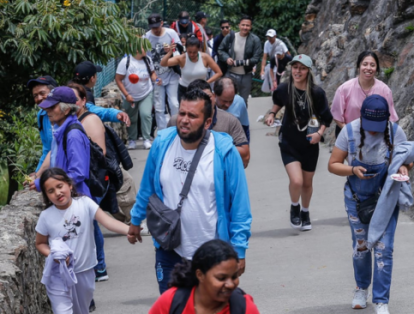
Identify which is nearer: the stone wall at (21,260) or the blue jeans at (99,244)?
the stone wall at (21,260)

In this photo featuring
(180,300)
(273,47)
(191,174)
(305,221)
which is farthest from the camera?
(273,47)

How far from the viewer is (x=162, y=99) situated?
13.4m

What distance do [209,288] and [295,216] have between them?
5.18m

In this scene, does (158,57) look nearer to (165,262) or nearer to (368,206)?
(368,206)

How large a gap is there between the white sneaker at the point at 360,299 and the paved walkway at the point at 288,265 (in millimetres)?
61

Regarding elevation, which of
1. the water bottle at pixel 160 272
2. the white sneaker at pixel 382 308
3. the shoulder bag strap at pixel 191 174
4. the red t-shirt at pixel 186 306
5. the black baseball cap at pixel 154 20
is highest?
the black baseball cap at pixel 154 20

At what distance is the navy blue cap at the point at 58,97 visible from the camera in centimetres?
581

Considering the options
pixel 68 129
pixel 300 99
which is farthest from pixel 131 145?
pixel 68 129

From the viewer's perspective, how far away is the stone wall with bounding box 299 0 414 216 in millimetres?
11166

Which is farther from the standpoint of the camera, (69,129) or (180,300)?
(69,129)

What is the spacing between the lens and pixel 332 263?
7.39 meters

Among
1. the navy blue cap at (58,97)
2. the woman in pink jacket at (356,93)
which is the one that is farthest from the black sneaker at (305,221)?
the navy blue cap at (58,97)

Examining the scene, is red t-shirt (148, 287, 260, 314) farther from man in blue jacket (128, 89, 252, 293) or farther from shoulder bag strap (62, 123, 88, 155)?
shoulder bag strap (62, 123, 88, 155)

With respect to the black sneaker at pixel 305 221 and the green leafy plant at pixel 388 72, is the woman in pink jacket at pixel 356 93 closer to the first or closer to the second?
the black sneaker at pixel 305 221
